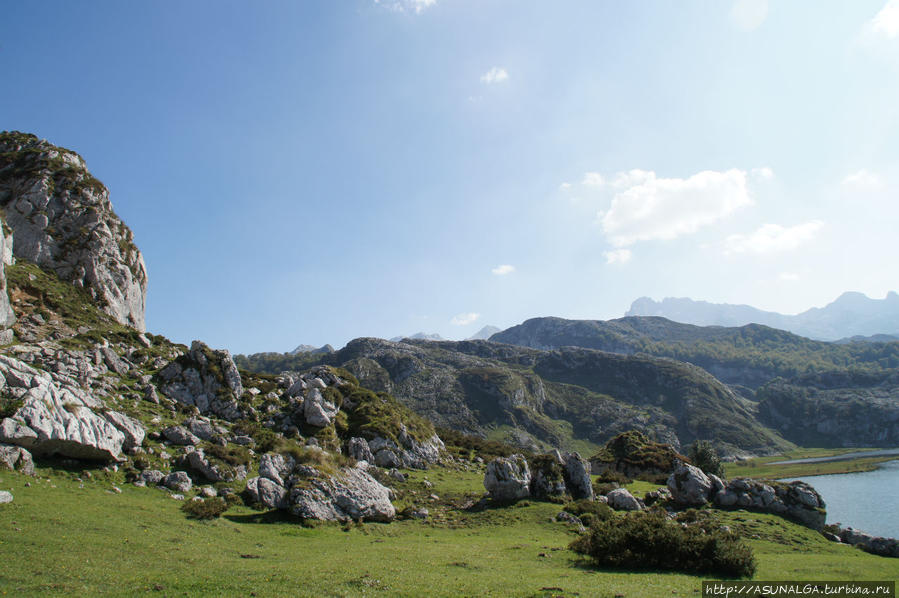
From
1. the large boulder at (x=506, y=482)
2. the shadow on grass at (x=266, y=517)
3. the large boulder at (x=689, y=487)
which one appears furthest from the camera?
the large boulder at (x=689, y=487)

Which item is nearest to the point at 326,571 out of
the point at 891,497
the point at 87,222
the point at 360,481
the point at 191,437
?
the point at 360,481

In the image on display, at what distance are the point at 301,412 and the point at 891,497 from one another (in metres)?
131

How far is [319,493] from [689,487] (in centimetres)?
4614

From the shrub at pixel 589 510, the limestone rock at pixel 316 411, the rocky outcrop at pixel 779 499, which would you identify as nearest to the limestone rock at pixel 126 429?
the limestone rock at pixel 316 411

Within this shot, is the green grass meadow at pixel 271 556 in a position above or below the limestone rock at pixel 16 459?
below

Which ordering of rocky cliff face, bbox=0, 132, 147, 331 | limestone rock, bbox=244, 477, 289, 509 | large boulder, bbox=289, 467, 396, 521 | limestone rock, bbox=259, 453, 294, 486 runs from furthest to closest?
1. rocky cliff face, bbox=0, 132, 147, 331
2. limestone rock, bbox=259, 453, 294, 486
3. limestone rock, bbox=244, 477, 289, 509
4. large boulder, bbox=289, 467, 396, 521

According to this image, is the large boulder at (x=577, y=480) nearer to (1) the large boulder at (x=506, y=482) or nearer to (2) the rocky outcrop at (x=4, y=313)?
(1) the large boulder at (x=506, y=482)

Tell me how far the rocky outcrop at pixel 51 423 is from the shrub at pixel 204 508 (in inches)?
348

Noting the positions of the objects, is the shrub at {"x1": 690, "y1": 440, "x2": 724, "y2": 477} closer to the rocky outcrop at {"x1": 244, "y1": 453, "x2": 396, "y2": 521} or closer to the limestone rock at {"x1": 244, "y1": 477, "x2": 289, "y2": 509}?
the rocky outcrop at {"x1": 244, "y1": 453, "x2": 396, "y2": 521}

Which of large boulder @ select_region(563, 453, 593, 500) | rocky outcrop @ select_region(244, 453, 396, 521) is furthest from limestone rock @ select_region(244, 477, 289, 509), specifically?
large boulder @ select_region(563, 453, 593, 500)

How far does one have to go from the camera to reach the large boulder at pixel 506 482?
49688 millimetres

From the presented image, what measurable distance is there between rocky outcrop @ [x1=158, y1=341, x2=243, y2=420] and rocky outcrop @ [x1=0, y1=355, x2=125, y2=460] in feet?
65.2

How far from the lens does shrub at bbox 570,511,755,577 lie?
25312mm

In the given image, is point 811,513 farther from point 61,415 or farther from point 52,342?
point 52,342
